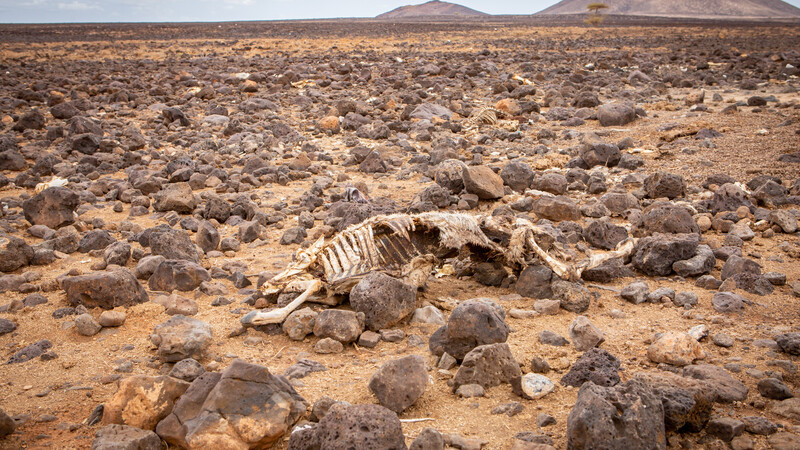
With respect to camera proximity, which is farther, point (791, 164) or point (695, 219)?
point (791, 164)

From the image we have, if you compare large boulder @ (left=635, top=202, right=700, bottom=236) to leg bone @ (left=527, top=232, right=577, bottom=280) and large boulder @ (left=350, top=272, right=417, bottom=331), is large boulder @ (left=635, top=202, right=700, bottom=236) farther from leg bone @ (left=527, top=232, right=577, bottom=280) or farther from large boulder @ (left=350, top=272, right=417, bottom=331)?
large boulder @ (left=350, top=272, right=417, bottom=331)

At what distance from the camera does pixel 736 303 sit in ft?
12.1

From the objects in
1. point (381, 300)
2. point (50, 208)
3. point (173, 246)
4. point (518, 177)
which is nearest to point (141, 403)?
point (381, 300)

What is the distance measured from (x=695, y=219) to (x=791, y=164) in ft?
7.92

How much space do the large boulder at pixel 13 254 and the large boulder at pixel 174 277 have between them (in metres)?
1.20

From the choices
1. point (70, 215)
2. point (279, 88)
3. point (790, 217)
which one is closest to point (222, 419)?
point (70, 215)

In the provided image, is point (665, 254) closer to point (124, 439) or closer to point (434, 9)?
point (124, 439)

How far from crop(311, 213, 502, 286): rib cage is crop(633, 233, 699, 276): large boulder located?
3.91ft

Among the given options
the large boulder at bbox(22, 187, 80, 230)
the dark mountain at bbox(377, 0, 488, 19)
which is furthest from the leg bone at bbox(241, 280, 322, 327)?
the dark mountain at bbox(377, 0, 488, 19)

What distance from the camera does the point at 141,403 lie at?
2471mm

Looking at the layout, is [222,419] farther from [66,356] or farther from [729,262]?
[729,262]

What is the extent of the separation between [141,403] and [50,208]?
3866 millimetres

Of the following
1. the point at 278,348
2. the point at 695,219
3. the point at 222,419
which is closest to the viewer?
the point at 222,419

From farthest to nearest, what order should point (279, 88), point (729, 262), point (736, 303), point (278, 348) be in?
point (279, 88), point (729, 262), point (736, 303), point (278, 348)
